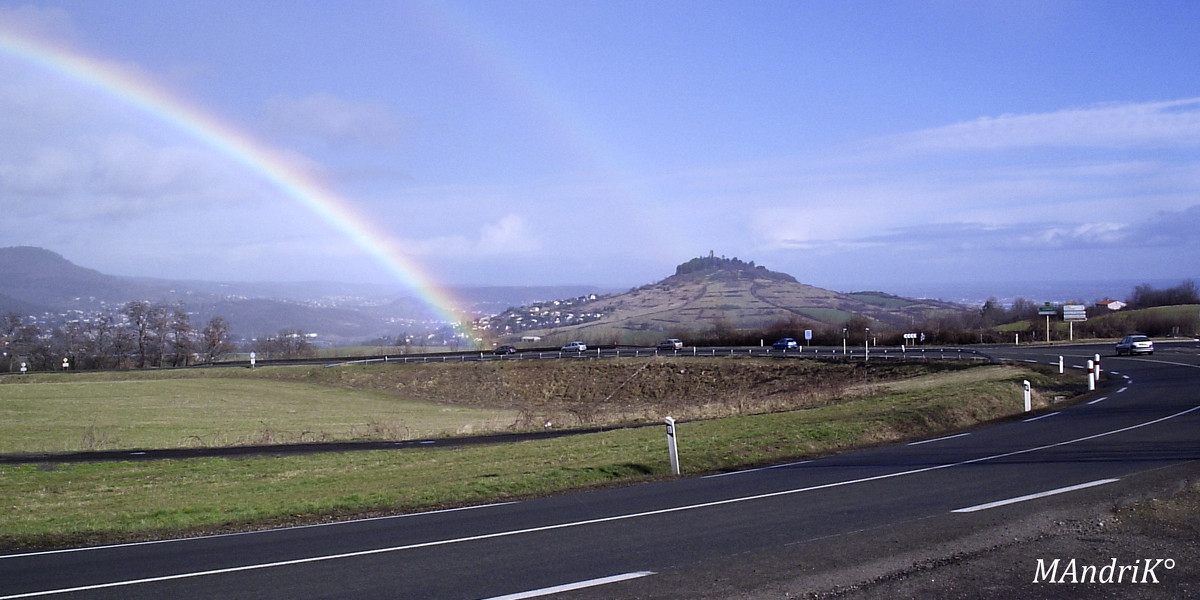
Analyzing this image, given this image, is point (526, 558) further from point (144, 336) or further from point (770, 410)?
point (144, 336)

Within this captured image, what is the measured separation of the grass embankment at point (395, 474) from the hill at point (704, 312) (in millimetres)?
77853

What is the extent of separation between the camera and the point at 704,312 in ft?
513

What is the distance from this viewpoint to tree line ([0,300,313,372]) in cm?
8262

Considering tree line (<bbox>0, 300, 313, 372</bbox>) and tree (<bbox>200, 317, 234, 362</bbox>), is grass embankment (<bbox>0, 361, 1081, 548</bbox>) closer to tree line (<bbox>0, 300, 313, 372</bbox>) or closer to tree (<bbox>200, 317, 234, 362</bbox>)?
tree line (<bbox>0, 300, 313, 372</bbox>)

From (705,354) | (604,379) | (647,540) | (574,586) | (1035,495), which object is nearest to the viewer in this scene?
(574,586)

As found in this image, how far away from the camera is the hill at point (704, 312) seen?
125981mm

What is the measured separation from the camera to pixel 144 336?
9275 cm

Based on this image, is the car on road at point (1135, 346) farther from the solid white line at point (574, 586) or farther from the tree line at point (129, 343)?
the tree line at point (129, 343)

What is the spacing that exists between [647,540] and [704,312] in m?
148

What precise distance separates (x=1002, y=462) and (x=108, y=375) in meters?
69.1

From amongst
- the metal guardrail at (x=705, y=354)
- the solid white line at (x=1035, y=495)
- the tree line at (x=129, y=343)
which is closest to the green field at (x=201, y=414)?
the metal guardrail at (x=705, y=354)

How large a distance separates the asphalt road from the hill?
289 ft

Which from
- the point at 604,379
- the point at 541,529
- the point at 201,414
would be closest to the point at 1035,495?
the point at 541,529

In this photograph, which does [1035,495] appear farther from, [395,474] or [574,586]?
[395,474]
